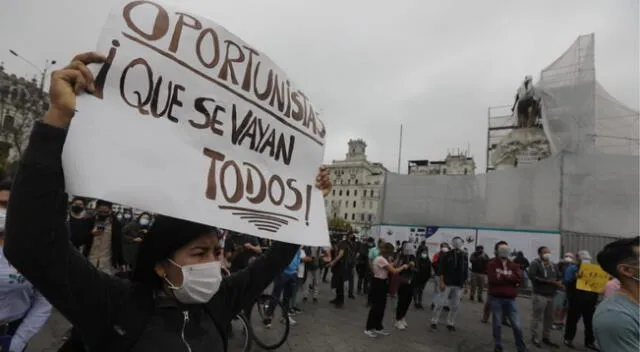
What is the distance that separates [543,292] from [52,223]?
27.4 feet

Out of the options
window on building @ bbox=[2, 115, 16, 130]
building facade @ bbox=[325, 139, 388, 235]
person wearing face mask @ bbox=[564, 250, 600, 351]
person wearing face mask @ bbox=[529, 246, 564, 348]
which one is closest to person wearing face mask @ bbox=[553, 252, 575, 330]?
person wearing face mask @ bbox=[564, 250, 600, 351]

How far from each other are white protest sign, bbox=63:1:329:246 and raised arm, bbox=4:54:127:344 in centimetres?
7

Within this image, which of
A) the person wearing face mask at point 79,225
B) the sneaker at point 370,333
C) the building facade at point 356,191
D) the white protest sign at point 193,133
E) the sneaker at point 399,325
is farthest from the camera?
the building facade at point 356,191

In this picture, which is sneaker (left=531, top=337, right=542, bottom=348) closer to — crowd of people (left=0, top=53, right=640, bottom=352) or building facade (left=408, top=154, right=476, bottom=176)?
crowd of people (left=0, top=53, right=640, bottom=352)

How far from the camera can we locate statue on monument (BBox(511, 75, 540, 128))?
2414 centimetres

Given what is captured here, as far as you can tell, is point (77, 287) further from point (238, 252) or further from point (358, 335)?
point (358, 335)

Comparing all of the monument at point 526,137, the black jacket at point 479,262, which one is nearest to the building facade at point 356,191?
the monument at point 526,137

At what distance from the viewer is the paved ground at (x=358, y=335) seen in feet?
19.6

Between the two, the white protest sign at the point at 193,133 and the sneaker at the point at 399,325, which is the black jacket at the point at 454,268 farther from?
the white protest sign at the point at 193,133

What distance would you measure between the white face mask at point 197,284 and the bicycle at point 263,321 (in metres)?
3.89

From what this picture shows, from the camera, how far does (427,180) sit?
2209 centimetres

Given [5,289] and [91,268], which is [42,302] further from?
[91,268]

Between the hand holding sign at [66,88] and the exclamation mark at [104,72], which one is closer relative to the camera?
the hand holding sign at [66,88]

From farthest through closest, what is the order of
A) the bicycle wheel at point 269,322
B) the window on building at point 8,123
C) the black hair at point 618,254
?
the window on building at point 8,123 → the bicycle wheel at point 269,322 → the black hair at point 618,254
